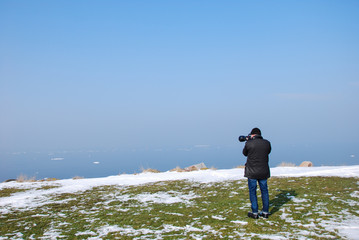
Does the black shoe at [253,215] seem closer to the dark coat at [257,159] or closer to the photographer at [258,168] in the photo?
the photographer at [258,168]

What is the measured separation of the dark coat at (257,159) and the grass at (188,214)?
1.35 metres


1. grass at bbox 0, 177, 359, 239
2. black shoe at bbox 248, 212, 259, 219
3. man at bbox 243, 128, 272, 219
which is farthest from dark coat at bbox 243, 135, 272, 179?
grass at bbox 0, 177, 359, 239

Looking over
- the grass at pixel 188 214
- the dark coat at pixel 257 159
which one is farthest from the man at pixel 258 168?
the grass at pixel 188 214

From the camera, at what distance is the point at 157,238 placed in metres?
6.66

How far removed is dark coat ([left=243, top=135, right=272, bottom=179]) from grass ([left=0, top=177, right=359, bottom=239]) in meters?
1.35

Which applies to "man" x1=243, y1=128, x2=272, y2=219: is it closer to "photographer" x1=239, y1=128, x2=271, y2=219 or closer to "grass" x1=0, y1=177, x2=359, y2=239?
"photographer" x1=239, y1=128, x2=271, y2=219

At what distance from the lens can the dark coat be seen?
821cm

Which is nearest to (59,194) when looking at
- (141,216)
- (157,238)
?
(141,216)

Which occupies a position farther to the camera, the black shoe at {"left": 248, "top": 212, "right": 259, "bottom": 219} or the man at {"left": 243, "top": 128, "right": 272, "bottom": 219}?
the man at {"left": 243, "top": 128, "right": 272, "bottom": 219}

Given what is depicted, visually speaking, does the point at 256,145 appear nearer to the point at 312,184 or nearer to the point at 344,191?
the point at 344,191

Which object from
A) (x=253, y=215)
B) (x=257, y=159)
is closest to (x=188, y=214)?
(x=253, y=215)

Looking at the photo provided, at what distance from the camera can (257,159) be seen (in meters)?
8.27

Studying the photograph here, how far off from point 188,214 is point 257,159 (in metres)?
2.93

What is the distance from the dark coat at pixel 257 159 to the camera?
8.21 metres
